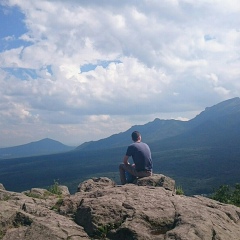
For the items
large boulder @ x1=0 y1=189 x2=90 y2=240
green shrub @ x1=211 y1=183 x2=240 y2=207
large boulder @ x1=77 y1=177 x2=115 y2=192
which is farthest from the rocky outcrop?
green shrub @ x1=211 y1=183 x2=240 y2=207

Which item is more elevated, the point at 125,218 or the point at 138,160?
the point at 138,160

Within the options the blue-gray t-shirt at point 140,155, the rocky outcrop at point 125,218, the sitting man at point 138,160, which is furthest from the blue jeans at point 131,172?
the rocky outcrop at point 125,218

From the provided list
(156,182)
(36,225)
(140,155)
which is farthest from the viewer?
Result: (140,155)

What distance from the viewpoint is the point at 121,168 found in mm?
20375

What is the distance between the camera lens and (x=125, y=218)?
42.0ft

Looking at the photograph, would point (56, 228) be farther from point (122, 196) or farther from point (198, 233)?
point (198, 233)

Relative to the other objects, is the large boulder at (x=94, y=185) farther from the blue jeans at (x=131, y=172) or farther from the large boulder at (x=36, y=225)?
the large boulder at (x=36, y=225)

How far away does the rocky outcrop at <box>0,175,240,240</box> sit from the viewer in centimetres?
1177

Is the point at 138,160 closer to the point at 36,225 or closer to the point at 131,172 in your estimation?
the point at 131,172

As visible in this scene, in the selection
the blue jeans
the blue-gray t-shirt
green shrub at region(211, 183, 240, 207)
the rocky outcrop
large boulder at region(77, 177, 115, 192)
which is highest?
the blue-gray t-shirt

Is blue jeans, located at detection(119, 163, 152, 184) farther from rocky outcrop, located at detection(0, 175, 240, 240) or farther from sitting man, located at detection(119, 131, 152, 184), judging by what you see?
rocky outcrop, located at detection(0, 175, 240, 240)

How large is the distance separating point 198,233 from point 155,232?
1.55 metres

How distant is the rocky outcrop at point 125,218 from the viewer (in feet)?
38.6

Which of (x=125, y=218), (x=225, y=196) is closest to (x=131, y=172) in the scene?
(x=225, y=196)
